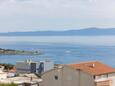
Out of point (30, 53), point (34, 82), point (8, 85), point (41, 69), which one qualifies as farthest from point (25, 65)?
point (30, 53)

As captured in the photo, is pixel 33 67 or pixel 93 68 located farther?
pixel 33 67

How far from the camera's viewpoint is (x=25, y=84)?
1240 inches

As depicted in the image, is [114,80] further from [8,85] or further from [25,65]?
[25,65]

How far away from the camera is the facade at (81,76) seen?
2795 centimetres

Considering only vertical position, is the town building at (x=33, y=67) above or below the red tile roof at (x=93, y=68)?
above

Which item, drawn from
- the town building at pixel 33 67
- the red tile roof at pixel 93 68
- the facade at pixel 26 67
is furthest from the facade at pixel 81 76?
the facade at pixel 26 67

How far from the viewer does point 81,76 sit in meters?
28.4

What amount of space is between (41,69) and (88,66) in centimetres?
2597

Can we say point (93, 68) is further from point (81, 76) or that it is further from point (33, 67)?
point (33, 67)

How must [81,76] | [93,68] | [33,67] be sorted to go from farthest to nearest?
[33,67] < [93,68] < [81,76]

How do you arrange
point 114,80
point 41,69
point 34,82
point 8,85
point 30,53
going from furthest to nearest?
point 30,53 → point 41,69 → point 34,82 → point 114,80 → point 8,85

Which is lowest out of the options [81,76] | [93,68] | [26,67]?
[81,76]

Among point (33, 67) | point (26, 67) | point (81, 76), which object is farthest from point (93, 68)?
point (33, 67)

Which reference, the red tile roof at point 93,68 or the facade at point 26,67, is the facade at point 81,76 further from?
the facade at point 26,67
